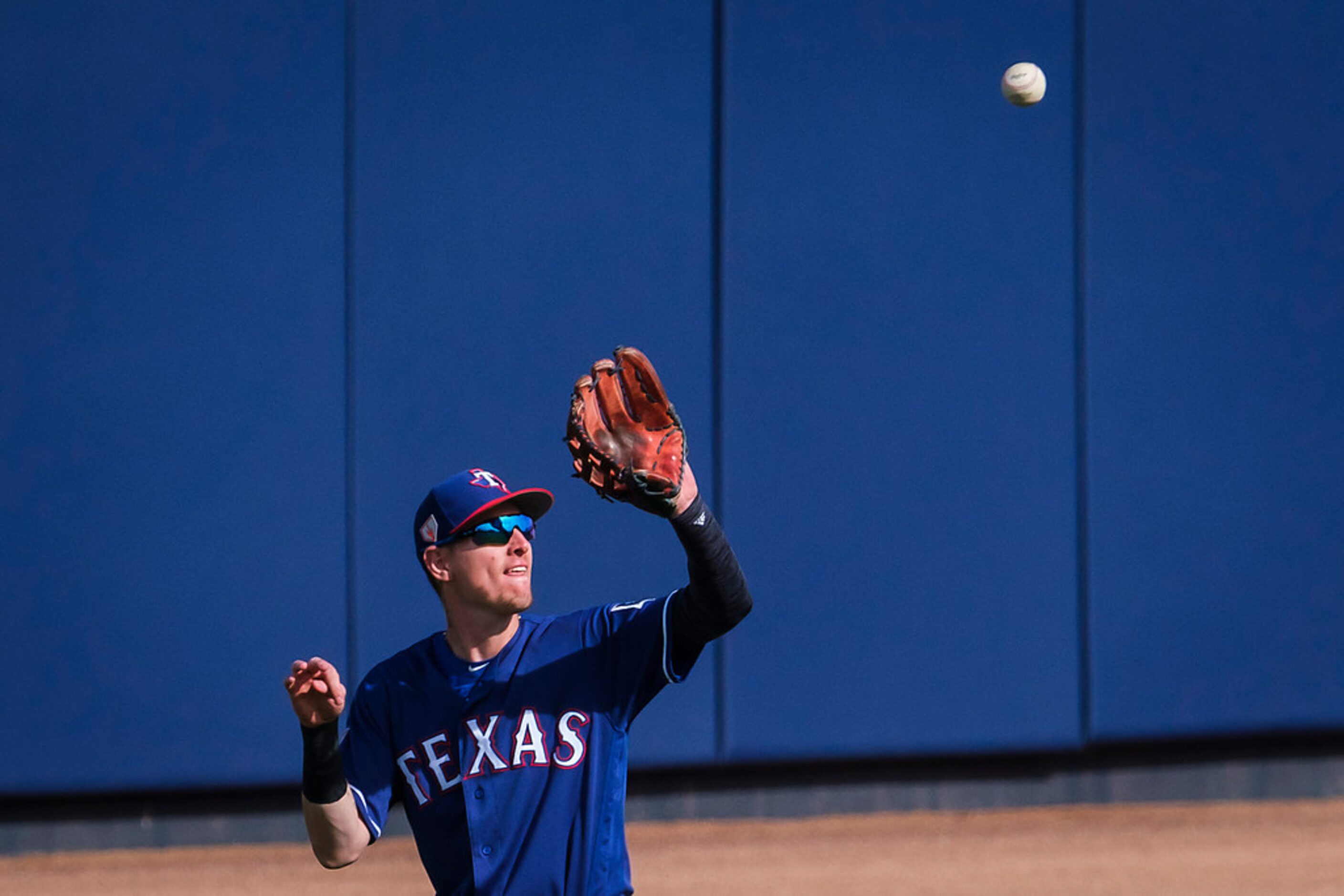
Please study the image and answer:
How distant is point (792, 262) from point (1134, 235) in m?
1.50

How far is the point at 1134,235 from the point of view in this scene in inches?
229

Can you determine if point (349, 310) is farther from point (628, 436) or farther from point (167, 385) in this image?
point (628, 436)

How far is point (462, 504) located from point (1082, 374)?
3.91 m

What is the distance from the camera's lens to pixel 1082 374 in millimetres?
5781

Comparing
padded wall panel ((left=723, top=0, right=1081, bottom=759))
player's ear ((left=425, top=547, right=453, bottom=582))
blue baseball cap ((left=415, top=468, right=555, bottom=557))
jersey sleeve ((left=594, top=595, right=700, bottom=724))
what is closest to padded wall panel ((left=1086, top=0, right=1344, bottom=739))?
padded wall panel ((left=723, top=0, right=1081, bottom=759))

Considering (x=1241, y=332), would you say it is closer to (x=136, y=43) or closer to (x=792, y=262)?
(x=792, y=262)

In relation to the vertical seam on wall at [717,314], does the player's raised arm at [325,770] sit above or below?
below

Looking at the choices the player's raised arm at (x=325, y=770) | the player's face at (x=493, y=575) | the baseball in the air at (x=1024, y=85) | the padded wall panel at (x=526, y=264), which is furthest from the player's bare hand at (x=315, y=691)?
the baseball in the air at (x=1024, y=85)

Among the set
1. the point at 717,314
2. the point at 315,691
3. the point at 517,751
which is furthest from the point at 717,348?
the point at 315,691

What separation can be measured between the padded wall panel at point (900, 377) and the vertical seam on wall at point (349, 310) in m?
1.50

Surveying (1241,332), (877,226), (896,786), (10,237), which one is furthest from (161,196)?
(1241,332)

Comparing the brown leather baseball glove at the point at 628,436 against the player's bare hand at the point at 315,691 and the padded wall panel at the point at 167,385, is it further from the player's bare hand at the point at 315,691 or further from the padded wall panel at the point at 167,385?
the padded wall panel at the point at 167,385

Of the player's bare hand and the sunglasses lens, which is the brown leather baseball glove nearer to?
the sunglasses lens

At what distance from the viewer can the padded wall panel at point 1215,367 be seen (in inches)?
228
